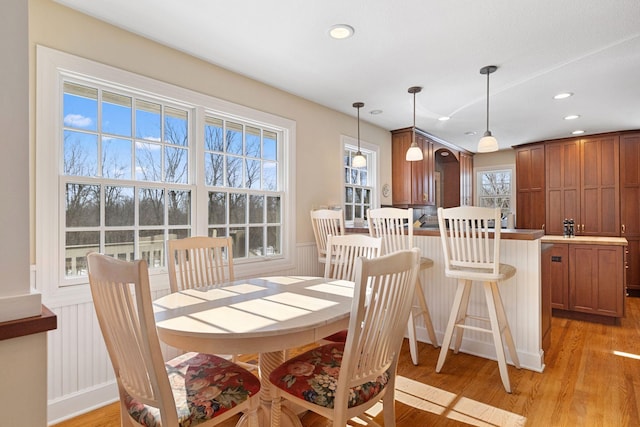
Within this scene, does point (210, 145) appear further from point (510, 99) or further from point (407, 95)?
point (510, 99)

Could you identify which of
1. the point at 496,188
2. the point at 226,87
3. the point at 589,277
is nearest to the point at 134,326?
the point at 226,87

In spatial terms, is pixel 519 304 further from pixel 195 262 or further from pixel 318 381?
pixel 195 262

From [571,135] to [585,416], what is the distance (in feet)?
15.9

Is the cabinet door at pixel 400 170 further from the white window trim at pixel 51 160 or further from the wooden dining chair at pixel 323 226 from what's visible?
the white window trim at pixel 51 160

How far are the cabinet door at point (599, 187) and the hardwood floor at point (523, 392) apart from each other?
109 inches

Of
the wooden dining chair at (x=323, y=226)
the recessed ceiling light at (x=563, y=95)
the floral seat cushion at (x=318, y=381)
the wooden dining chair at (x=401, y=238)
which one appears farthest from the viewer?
the recessed ceiling light at (x=563, y=95)

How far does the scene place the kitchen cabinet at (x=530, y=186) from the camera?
5730 mm

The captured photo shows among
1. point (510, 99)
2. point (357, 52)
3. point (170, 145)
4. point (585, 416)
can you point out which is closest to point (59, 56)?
point (170, 145)

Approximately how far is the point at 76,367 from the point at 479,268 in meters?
2.75

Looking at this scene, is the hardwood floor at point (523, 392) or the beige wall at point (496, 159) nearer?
the hardwood floor at point (523, 392)

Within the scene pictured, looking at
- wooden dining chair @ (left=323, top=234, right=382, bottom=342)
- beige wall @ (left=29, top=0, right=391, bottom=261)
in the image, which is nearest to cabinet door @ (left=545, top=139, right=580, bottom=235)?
beige wall @ (left=29, top=0, right=391, bottom=261)

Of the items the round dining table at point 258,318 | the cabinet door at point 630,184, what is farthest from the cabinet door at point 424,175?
the round dining table at point 258,318

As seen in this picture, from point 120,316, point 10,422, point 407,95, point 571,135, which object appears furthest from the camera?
point 571,135

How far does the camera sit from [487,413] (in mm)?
2018
